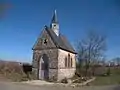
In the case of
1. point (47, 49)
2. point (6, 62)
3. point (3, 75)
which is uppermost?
point (47, 49)

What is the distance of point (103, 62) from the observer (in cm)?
3894

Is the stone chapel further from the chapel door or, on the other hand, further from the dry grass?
the dry grass

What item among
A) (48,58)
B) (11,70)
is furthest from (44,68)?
(11,70)

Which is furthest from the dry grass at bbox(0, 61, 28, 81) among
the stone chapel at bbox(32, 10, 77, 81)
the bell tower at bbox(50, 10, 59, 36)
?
the bell tower at bbox(50, 10, 59, 36)

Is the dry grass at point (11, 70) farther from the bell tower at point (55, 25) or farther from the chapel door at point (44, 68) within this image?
the bell tower at point (55, 25)

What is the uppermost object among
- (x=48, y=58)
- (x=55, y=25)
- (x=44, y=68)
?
(x=55, y=25)

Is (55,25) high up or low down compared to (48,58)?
up

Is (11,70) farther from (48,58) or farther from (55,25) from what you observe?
(55,25)

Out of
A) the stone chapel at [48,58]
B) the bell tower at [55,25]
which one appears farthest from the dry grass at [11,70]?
the bell tower at [55,25]

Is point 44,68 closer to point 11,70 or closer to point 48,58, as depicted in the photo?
point 48,58

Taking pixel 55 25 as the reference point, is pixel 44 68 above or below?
below

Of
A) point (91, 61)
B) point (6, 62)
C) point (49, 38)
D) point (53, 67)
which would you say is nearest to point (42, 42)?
point (49, 38)

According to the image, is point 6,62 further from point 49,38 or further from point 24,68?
point 49,38

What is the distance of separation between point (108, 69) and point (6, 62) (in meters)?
18.7
